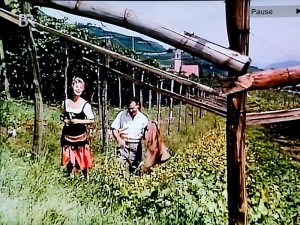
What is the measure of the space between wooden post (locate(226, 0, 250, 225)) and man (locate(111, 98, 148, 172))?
25 centimetres

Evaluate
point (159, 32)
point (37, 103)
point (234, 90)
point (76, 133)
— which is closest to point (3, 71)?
point (37, 103)

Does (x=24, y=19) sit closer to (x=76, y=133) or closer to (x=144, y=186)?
(x=76, y=133)

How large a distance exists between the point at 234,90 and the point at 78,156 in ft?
1.60

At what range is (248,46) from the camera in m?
1.41

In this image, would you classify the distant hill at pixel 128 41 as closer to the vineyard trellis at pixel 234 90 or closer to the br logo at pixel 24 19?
the vineyard trellis at pixel 234 90

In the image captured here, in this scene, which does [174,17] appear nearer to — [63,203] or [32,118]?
[32,118]

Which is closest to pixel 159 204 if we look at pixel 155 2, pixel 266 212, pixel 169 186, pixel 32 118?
pixel 169 186

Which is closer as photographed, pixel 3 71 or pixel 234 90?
pixel 234 90

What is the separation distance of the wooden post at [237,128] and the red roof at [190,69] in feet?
0.33

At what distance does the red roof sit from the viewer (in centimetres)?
145

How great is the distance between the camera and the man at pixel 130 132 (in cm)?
151

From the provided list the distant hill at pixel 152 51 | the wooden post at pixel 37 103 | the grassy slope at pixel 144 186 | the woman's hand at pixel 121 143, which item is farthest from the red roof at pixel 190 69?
the wooden post at pixel 37 103

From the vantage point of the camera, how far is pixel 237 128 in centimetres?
144

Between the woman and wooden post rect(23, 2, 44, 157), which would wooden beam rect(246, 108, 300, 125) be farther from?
wooden post rect(23, 2, 44, 157)
